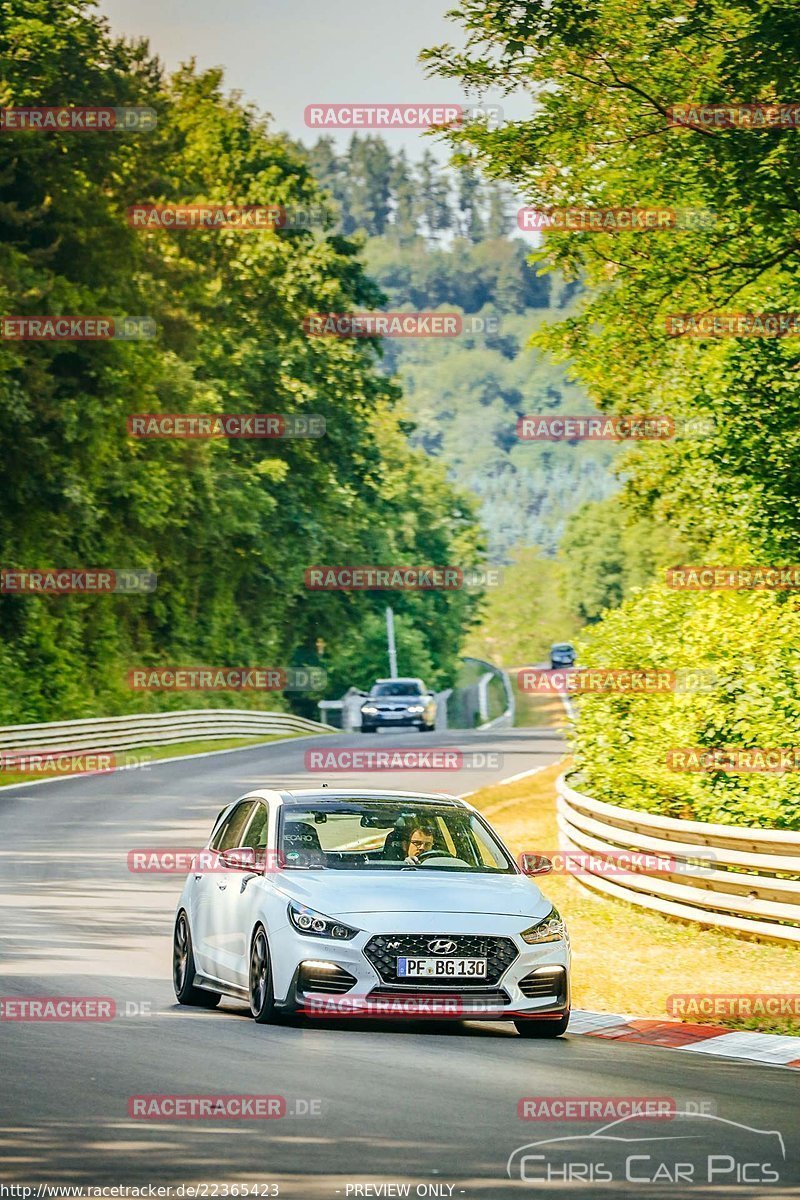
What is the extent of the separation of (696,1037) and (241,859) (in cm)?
306

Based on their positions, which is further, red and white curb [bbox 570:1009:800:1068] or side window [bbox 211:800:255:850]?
side window [bbox 211:800:255:850]

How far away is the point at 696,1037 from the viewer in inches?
492

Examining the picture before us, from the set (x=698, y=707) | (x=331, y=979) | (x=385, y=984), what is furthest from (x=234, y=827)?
(x=698, y=707)

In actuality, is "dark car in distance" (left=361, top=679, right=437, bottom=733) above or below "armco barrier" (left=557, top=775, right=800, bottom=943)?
below

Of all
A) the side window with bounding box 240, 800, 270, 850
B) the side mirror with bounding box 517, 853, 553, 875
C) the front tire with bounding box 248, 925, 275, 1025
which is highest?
the side window with bounding box 240, 800, 270, 850

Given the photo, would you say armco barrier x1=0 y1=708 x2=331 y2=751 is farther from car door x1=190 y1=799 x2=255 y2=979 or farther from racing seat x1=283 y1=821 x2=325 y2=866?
racing seat x1=283 y1=821 x2=325 y2=866

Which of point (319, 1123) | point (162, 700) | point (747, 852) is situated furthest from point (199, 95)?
point (319, 1123)

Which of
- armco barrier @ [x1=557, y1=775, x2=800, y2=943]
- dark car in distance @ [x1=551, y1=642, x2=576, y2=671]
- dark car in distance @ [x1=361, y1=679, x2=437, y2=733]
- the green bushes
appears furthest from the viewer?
dark car in distance @ [x1=551, y1=642, x2=576, y2=671]

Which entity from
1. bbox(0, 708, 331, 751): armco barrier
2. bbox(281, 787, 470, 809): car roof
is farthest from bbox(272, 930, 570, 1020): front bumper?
bbox(0, 708, 331, 751): armco barrier

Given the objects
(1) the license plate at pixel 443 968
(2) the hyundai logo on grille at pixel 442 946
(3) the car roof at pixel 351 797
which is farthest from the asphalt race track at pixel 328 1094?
(3) the car roof at pixel 351 797

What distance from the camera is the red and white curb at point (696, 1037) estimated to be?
11758mm

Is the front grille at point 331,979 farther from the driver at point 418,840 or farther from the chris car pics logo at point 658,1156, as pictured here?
the chris car pics logo at point 658,1156

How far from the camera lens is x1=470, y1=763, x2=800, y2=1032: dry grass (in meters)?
14.4

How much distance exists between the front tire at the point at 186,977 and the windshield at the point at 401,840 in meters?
1.41
